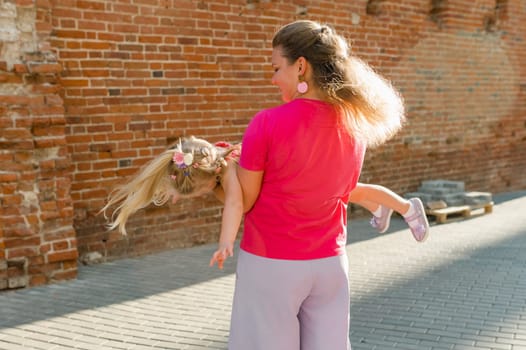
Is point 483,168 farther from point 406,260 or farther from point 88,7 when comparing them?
point 88,7

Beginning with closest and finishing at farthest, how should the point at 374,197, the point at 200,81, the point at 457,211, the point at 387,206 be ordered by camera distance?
the point at 374,197 < the point at 387,206 < the point at 200,81 < the point at 457,211

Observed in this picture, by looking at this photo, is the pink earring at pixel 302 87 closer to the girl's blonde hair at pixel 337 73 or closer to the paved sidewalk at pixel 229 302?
the girl's blonde hair at pixel 337 73

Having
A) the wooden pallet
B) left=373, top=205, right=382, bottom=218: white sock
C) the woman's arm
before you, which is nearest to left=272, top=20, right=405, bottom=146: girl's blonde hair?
the woman's arm

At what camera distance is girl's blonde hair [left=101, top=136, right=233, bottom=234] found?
97.7 inches

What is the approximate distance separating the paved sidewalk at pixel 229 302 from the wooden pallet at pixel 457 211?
4.76 feet

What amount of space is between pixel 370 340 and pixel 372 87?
2.29 metres

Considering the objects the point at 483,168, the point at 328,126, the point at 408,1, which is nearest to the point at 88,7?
the point at 328,126

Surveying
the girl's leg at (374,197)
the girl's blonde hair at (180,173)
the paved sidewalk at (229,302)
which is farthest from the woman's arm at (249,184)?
the paved sidewalk at (229,302)

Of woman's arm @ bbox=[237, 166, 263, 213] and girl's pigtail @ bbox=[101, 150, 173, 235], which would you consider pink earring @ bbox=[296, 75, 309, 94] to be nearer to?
woman's arm @ bbox=[237, 166, 263, 213]

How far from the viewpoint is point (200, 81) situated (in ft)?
23.4

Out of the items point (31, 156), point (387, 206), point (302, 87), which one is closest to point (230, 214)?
point (302, 87)

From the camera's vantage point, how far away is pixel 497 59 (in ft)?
38.4

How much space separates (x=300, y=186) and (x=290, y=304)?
17.4 inches

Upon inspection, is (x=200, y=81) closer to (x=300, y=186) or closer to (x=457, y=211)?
(x=457, y=211)
